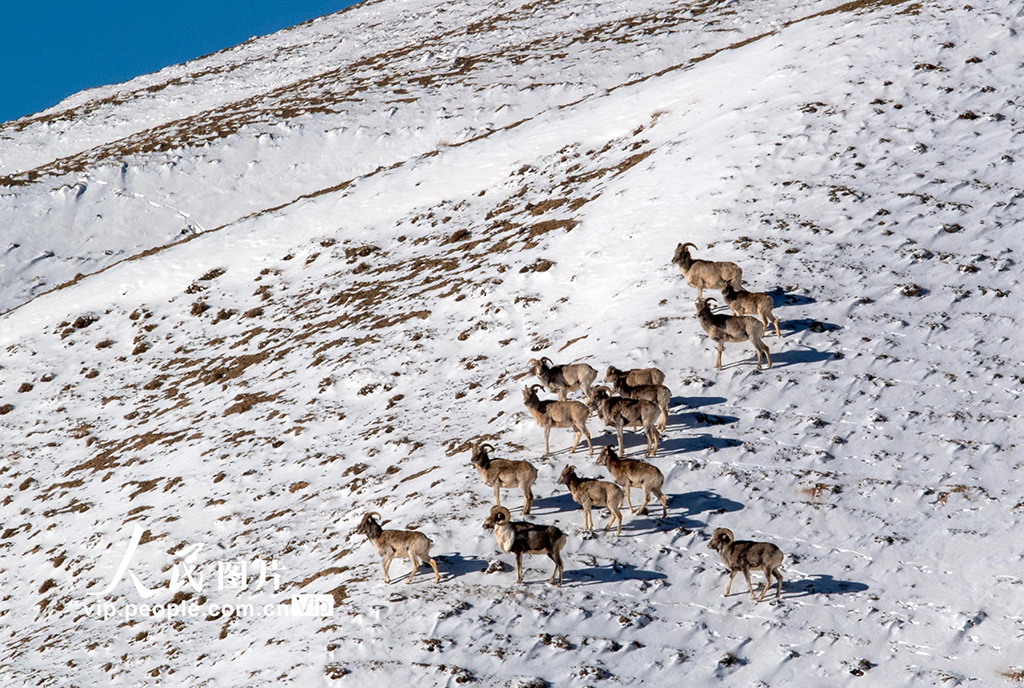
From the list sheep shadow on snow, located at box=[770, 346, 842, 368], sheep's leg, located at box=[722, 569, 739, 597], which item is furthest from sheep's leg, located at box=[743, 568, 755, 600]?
sheep shadow on snow, located at box=[770, 346, 842, 368]

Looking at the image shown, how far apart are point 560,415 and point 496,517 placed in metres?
3.36

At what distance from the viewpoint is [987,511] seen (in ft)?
56.7

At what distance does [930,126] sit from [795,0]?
45.6m

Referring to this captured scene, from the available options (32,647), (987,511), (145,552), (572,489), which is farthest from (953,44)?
(32,647)

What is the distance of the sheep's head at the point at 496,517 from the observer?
1628 cm

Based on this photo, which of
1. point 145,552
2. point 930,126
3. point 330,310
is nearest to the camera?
point 145,552

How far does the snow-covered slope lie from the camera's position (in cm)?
1545

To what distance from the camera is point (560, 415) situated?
A: 19.1 m

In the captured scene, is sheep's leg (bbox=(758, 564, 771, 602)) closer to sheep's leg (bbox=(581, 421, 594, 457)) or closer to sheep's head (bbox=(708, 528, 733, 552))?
sheep's head (bbox=(708, 528, 733, 552))

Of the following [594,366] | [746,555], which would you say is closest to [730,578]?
[746,555]

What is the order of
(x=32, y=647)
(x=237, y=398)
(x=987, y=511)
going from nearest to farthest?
(x=987, y=511) → (x=32, y=647) → (x=237, y=398)

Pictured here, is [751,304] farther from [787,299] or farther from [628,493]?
[628,493]

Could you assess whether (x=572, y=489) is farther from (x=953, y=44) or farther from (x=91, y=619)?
(x=953, y=44)

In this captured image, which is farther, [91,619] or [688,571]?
[91,619]
